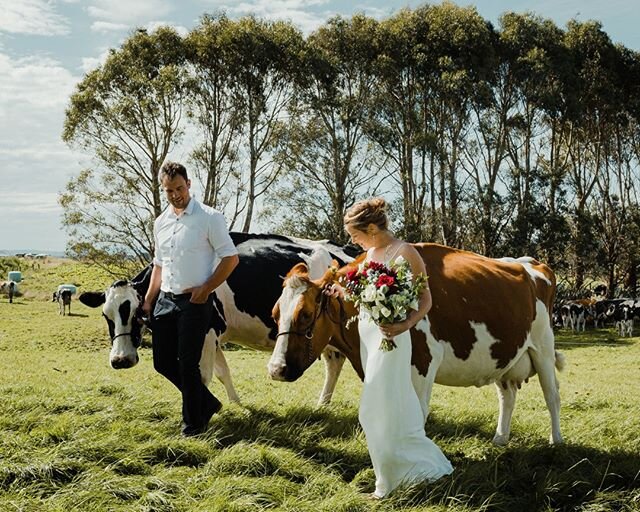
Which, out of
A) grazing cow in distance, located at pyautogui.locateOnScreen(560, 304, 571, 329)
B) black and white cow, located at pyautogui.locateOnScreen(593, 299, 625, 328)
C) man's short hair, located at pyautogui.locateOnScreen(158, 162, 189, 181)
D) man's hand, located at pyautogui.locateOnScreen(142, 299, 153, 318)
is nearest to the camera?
man's short hair, located at pyautogui.locateOnScreen(158, 162, 189, 181)

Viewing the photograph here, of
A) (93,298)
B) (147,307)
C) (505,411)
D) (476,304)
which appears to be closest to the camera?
(476,304)

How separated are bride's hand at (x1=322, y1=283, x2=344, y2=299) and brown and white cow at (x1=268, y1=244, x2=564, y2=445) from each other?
0.05 m

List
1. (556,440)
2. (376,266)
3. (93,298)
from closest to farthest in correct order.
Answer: (376,266)
(556,440)
(93,298)

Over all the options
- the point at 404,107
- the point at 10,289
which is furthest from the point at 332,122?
the point at 10,289

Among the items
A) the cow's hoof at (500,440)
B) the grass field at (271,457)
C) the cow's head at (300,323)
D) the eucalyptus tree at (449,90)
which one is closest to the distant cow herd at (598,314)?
the eucalyptus tree at (449,90)

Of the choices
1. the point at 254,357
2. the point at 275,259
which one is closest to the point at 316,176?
the point at 254,357

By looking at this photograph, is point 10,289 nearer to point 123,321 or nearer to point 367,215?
point 123,321

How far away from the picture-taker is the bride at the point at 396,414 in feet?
17.2

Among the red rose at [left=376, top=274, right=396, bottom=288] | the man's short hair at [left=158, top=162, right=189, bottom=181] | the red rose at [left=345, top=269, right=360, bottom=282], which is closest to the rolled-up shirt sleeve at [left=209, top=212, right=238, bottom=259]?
the man's short hair at [left=158, top=162, right=189, bottom=181]

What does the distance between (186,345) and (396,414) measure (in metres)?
2.23

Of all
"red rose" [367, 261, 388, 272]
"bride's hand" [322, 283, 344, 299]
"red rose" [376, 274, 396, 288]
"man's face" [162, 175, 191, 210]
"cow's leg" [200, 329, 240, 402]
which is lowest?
"cow's leg" [200, 329, 240, 402]

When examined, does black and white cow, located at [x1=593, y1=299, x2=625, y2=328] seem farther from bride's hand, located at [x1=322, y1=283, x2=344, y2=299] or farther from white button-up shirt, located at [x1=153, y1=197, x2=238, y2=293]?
white button-up shirt, located at [x1=153, y1=197, x2=238, y2=293]

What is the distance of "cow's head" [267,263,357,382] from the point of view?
584 centimetres

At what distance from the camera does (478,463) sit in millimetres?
6043
